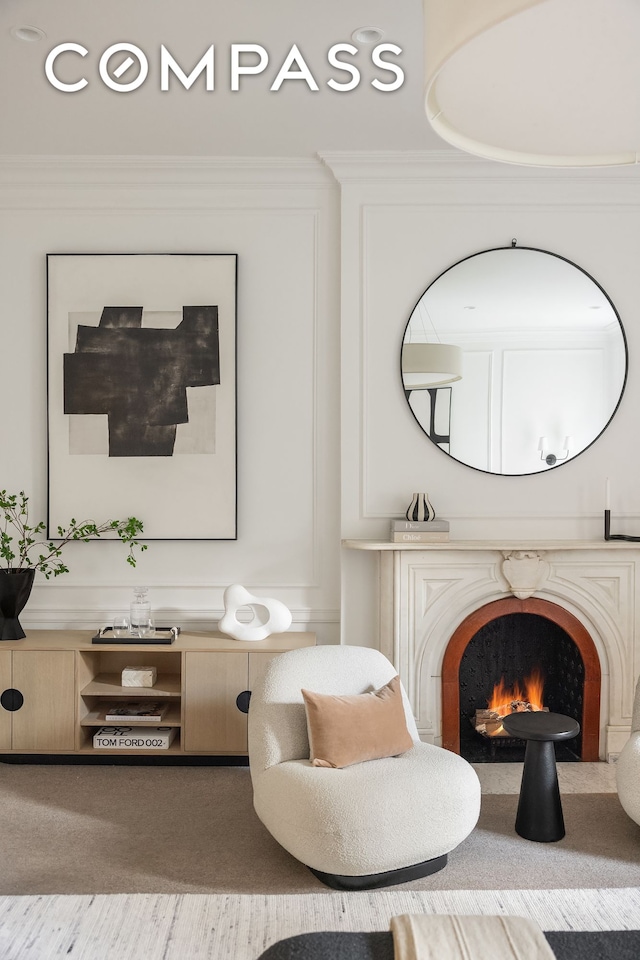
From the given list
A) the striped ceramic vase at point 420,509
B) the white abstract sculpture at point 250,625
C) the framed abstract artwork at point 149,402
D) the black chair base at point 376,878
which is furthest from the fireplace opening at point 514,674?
the framed abstract artwork at point 149,402

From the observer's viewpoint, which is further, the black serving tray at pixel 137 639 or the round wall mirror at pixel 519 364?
the round wall mirror at pixel 519 364

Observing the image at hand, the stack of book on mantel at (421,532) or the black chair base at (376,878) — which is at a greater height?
the stack of book on mantel at (421,532)

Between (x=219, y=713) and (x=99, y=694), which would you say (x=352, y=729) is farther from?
(x=99, y=694)

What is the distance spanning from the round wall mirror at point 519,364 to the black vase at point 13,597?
2.09 meters

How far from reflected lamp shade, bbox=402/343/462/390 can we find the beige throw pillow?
1.71 metres

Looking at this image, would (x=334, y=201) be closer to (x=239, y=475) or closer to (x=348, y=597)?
(x=239, y=475)

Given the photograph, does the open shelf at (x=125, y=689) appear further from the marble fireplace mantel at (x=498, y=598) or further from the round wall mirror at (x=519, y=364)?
the round wall mirror at (x=519, y=364)

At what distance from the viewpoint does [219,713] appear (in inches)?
142

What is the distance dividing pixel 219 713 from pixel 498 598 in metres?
1.45

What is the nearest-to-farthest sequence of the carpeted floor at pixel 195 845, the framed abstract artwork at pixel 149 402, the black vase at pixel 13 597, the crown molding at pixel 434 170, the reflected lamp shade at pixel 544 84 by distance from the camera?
1. the reflected lamp shade at pixel 544 84
2. the carpeted floor at pixel 195 845
3. the black vase at pixel 13 597
4. the crown molding at pixel 434 170
5. the framed abstract artwork at pixel 149 402

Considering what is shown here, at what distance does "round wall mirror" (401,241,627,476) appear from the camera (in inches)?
156

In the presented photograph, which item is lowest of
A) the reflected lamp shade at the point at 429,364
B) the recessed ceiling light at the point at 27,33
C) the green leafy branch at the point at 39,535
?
the green leafy branch at the point at 39,535

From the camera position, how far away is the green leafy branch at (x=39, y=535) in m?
3.89

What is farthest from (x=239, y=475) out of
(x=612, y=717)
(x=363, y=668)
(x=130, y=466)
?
(x=612, y=717)
